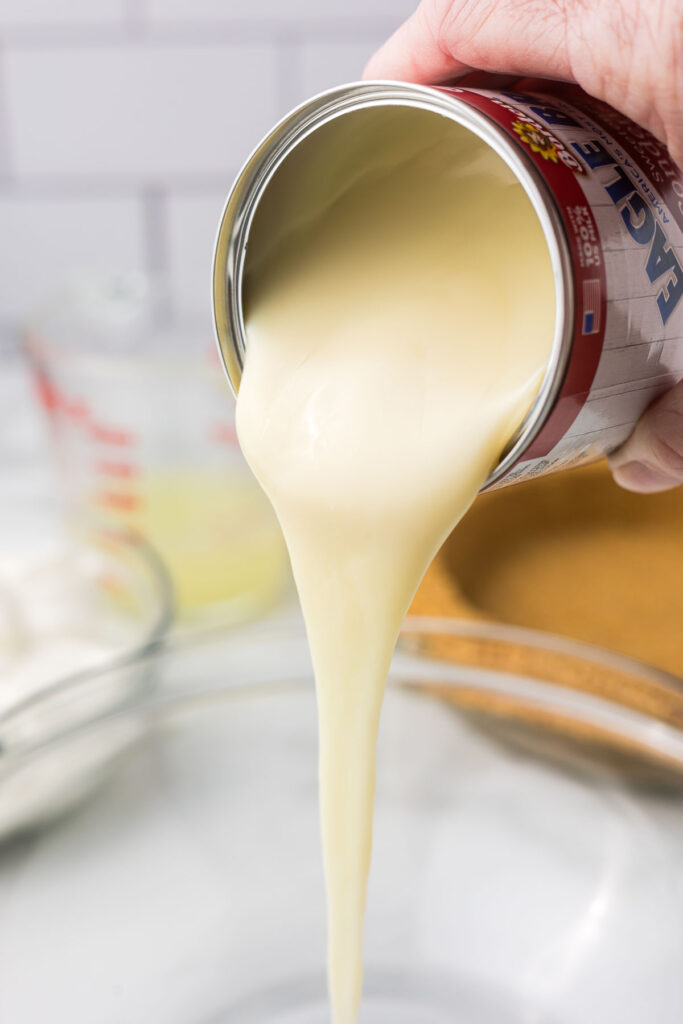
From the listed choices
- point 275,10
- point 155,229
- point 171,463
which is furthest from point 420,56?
point 155,229

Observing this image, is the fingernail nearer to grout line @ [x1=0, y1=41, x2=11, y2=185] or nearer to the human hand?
the human hand

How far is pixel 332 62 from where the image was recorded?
1.11 m

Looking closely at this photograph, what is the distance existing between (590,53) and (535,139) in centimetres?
8

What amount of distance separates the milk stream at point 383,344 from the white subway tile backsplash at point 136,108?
0.73m

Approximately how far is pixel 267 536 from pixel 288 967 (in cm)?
32

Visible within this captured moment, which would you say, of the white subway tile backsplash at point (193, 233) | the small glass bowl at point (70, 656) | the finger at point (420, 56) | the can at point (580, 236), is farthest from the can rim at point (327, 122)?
the white subway tile backsplash at point (193, 233)

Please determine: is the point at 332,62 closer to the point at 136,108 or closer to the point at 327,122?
the point at 136,108

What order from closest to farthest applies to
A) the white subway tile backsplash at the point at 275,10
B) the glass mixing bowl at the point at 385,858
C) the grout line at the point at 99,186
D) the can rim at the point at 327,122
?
the can rim at the point at 327,122 < the glass mixing bowl at the point at 385,858 < the white subway tile backsplash at the point at 275,10 < the grout line at the point at 99,186

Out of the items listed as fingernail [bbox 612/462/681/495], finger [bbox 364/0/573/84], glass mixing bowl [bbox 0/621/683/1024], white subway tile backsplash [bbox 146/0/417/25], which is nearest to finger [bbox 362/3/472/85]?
finger [bbox 364/0/573/84]

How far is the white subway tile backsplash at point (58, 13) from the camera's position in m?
1.09

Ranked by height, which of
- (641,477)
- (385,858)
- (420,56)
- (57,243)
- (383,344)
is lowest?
(385,858)

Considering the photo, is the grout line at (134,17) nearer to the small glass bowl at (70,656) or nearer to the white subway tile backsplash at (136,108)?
the white subway tile backsplash at (136,108)

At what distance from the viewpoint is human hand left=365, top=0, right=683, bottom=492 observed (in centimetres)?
41

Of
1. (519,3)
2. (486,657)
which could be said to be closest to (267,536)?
(486,657)
